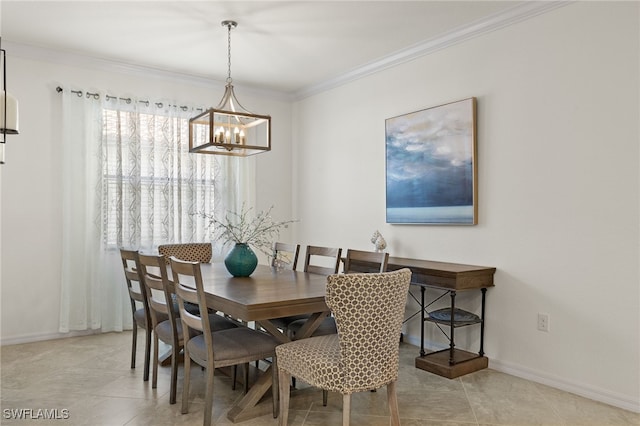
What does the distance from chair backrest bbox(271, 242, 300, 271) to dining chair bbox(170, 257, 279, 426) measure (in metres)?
0.92

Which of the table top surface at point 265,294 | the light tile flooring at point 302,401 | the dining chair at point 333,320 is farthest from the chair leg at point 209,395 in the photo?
the dining chair at point 333,320

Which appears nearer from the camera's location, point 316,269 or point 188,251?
point 316,269

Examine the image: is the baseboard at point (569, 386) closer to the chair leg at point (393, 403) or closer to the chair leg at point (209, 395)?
the chair leg at point (393, 403)

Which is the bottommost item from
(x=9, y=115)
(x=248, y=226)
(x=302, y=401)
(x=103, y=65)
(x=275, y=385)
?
(x=302, y=401)

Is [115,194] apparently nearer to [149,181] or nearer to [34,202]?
[149,181]

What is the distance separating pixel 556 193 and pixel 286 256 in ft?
6.70

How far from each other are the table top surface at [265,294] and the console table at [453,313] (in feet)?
2.99

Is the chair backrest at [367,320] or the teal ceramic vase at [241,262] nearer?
the chair backrest at [367,320]

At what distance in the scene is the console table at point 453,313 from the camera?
3.42 m

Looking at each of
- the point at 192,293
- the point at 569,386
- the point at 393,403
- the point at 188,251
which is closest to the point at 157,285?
the point at 192,293

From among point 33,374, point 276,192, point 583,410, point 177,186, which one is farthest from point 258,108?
point 583,410

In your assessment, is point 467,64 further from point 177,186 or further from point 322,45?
point 177,186

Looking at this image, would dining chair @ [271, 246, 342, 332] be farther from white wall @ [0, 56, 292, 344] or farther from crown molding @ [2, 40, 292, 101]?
crown molding @ [2, 40, 292, 101]

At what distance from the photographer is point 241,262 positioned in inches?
132
